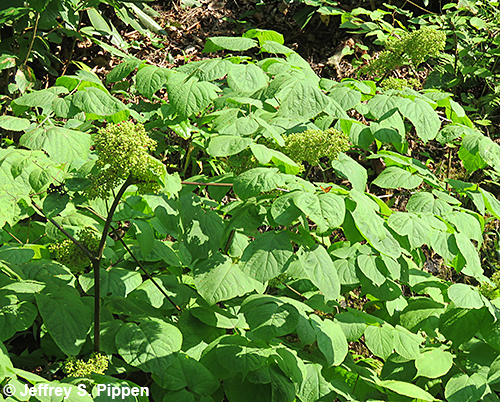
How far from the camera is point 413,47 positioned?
2.63 metres

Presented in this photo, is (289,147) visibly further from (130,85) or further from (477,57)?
(477,57)

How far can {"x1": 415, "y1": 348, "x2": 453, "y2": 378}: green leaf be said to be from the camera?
2.01 meters

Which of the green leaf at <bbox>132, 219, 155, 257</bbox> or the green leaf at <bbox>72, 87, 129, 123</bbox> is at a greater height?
the green leaf at <bbox>72, 87, 129, 123</bbox>

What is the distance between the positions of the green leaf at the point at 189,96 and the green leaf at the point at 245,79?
97 millimetres

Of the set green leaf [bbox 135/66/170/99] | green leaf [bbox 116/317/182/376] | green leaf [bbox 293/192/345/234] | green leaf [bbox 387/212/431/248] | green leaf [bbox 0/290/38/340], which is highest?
green leaf [bbox 135/66/170/99]

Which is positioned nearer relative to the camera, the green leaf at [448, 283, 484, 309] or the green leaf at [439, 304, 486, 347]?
the green leaf at [448, 283, 484, 309]

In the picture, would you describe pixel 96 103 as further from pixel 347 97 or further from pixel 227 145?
pixel 347 97

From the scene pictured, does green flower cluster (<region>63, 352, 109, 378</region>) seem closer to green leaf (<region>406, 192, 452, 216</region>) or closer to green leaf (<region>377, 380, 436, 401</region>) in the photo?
green leaf (<region>377, 380, 436, 401</region>)

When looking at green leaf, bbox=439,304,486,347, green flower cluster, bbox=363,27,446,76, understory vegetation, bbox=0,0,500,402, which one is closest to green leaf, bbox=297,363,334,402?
understory vegetation, bbox=0,0,500,402

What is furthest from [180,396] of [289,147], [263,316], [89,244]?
[289,147]

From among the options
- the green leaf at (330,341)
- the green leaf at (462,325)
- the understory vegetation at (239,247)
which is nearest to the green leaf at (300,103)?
the understory vegetation at (239,247)

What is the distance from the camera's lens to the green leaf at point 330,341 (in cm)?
178

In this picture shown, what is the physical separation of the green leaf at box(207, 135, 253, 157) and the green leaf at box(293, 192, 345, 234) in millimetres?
283

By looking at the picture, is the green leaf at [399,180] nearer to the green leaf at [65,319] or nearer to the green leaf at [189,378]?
the green leaf at [189,378]
